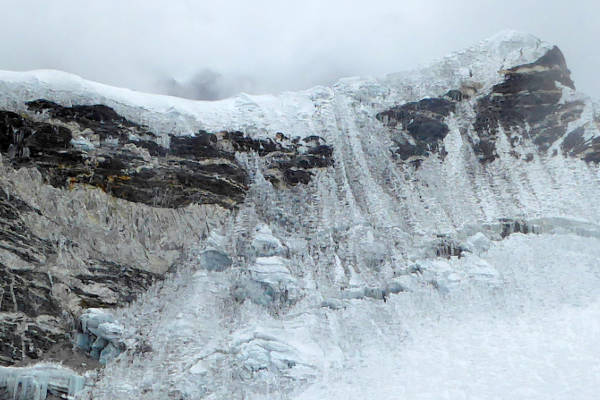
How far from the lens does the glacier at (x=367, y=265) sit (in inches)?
1098

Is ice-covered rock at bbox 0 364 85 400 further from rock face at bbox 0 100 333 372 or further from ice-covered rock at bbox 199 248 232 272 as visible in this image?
ice-covered rock at bbox 199 248 232 272

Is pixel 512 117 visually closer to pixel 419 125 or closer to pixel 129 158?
pixel 419 125

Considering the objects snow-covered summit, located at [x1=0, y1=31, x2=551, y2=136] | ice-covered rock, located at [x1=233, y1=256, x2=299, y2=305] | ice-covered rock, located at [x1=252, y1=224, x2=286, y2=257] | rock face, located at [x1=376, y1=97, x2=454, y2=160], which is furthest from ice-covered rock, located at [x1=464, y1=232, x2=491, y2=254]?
snow-covered summit, located at [x1=0, y1=31, x2=551, y2=136]

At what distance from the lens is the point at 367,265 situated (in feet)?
118

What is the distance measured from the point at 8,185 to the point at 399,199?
2359 cm

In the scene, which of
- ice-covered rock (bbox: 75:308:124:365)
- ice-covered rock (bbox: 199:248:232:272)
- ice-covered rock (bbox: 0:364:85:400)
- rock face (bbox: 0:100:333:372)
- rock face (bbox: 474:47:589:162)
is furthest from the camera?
rock face (bbox: 474:47:589:162)

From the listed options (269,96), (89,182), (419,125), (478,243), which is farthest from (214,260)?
(419,125)

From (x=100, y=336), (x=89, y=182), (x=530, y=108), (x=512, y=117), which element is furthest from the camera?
(x=530, y=108)

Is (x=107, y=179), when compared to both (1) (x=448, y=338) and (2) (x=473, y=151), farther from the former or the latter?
(2) (x=473, y=151)

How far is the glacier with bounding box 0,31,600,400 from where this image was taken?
27.9 meters

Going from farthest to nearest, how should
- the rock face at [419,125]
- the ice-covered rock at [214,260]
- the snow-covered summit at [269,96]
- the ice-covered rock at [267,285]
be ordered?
the rock face at [419,125], the snow-covered summit at [269,96], the ice-covered rock at [214,260], the ice-covered rock at [267,285]

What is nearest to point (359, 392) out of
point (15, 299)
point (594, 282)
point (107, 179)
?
point (594, 282)

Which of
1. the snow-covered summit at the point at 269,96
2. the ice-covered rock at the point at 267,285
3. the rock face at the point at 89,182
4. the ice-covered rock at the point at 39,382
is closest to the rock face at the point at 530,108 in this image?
the snow-covered summit at the point at 269,96

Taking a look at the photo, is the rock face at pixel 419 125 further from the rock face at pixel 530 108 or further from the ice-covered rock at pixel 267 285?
the ice-covered rock at pixel 267 285
